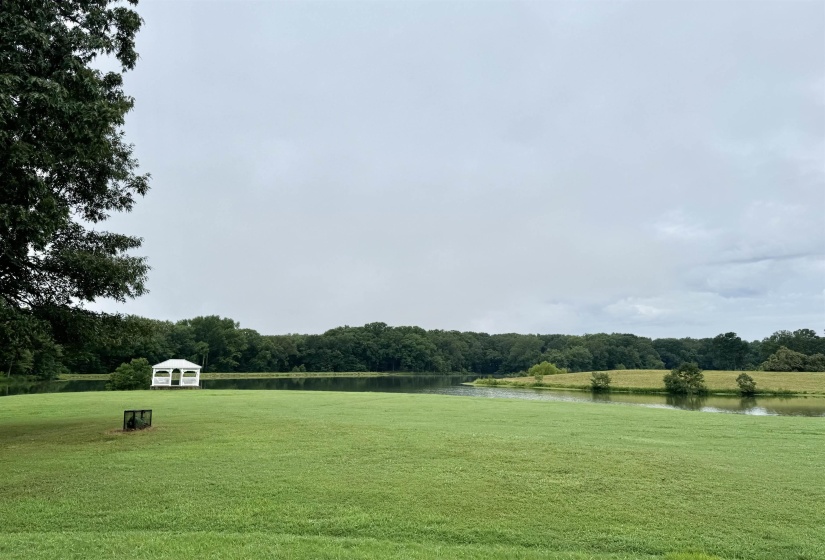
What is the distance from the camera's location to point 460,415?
1656 centimetres

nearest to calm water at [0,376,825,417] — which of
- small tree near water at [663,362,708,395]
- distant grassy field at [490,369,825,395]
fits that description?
small tree near water at [663,362,708,395]

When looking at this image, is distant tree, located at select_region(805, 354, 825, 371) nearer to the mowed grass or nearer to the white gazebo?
the mowed grass

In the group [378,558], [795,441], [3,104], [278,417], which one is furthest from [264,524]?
[795,441]

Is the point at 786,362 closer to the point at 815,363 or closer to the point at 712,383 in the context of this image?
the point at 815,363

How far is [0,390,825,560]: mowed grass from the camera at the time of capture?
546cm

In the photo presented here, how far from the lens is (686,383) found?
49.0m

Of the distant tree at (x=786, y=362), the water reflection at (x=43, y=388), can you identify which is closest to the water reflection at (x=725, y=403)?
the distant tree at (x=786, y=362)

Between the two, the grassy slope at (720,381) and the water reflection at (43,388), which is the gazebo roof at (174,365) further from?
the grassy slope at (720,381)

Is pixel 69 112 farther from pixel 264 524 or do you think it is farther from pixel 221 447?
pixel 264 524

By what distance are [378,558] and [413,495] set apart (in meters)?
2.01

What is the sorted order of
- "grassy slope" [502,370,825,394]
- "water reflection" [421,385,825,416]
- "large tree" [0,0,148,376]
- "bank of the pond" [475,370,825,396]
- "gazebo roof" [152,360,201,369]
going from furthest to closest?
"grassy slope" [502,370,825,394]
"bank of the pond" [475,370,825,396]
"gazebo roof" [152,360,201,369]
"water reflection" [421,385,825,416]
"large tree" [0,0,148,376]

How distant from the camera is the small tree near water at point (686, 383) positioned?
4888 centimetres

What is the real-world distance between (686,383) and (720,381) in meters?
6.78

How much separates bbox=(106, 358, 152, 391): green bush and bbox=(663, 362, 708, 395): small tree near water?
49772 mm
